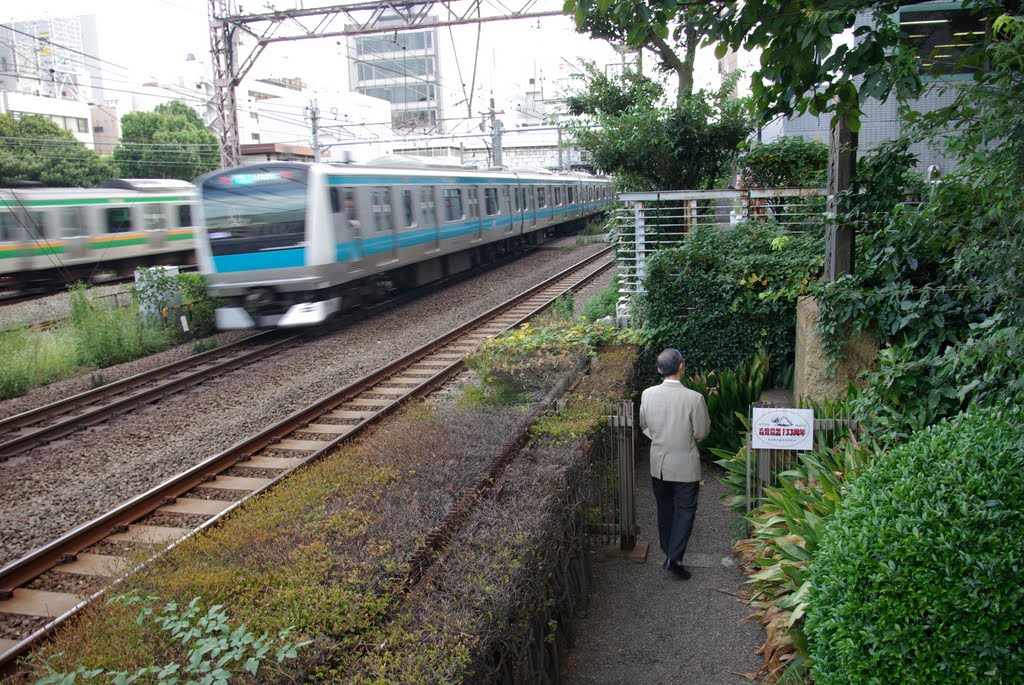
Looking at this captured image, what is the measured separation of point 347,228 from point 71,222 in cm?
1026

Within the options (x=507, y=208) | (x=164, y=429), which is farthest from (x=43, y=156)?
(x=164, y=429)

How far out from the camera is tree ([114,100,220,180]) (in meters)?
39.0

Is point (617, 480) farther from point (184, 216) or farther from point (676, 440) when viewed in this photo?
point (184, 216)

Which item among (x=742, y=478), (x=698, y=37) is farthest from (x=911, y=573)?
(x=698, y=37)

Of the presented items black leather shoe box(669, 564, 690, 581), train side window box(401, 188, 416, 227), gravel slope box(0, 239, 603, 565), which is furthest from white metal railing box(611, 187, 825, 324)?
train side window box(401, 188, 416, 227)

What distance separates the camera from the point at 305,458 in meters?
7.59

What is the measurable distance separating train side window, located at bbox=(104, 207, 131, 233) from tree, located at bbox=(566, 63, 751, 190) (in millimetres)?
13699

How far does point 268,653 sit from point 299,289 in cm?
1067

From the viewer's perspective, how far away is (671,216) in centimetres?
1032

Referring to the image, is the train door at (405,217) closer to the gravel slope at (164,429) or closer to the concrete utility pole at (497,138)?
the gravel slope at (164,429)

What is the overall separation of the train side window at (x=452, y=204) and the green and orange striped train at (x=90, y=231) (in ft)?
18.2

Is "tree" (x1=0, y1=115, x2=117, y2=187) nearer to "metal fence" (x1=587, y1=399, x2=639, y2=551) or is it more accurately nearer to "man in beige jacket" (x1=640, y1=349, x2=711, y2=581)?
Result: "metal fence" (x1=587, y1=399, x2=639, y2=551)

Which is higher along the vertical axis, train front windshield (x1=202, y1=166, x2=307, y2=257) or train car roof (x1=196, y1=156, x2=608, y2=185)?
train car roof (x1=196, y1=156, x2=608, y2=185)

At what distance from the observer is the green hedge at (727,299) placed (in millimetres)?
8266
